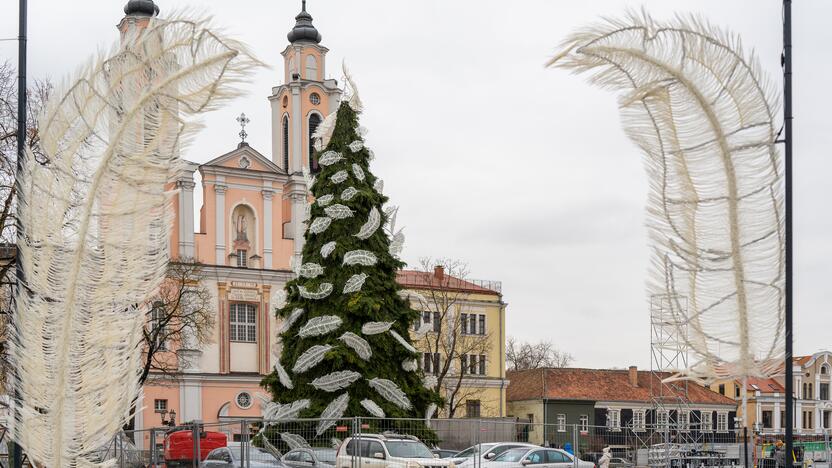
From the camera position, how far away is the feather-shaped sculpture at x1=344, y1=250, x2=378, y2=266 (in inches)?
960

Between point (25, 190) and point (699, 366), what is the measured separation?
5235 millimetres

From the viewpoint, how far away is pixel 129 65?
27.8 ft

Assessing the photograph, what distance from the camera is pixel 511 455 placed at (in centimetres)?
2373

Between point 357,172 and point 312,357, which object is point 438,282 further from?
point 312,357

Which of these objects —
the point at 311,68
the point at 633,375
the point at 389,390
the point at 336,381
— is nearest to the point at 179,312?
the point at 311,68

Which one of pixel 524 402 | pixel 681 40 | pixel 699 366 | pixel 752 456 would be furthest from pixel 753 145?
pixel 524 402

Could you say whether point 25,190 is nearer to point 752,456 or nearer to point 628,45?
point 628,45

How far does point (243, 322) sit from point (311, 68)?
14495 millimetres

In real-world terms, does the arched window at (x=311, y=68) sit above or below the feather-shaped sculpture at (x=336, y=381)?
above

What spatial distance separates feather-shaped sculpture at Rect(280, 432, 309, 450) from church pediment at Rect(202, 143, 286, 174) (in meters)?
35.7

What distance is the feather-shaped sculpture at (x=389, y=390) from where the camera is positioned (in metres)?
23.5

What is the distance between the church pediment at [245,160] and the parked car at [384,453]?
3670cm

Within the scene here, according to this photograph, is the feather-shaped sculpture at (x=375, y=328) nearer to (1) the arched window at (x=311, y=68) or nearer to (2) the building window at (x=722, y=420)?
(1) the arched window at (x=311, y=68)

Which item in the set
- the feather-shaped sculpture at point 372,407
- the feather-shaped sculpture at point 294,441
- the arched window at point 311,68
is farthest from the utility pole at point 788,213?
the arched window at point 311,68
